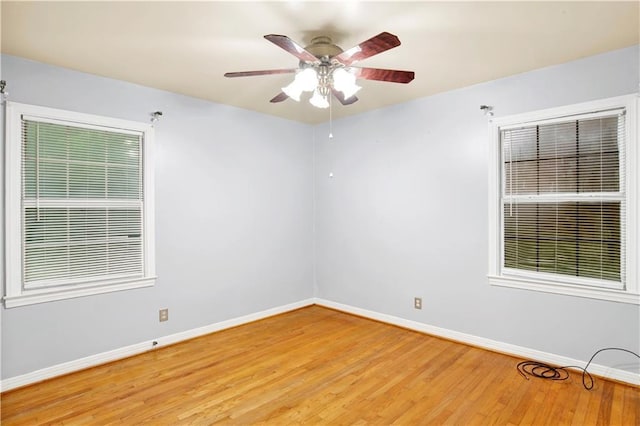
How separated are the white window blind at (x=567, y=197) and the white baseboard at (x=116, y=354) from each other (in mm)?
2898

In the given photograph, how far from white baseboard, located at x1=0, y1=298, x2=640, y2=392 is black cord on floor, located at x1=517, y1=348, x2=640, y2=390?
5 cm

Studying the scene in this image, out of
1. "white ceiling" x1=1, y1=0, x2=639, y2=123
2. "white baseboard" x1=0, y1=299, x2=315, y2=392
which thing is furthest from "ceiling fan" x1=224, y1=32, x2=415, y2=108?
"white baseboard" x1=0, y1=299, x2=315, y2=392

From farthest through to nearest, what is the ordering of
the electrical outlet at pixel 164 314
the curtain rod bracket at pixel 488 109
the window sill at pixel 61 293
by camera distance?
1. the electrical outlet at pixel 164 314
2. the curtain rod bracket at pixel 488 109
3. the window sill at pixel 61 293

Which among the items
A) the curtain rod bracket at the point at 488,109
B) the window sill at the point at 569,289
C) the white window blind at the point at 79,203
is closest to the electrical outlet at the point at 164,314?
the white window blind at the point at 79,203

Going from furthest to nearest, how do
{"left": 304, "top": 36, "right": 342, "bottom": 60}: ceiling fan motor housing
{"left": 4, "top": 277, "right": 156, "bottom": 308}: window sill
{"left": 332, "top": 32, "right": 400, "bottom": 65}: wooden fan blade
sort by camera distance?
{"left": 4, "top": 277, "right": 156, "bottom": 308}: window sill < {"left": 304, "top": 36, "right": 342, "bottom": 60}: ceiling fan motor housing < {"left": 332, "top": 32, "right": 400, "bottom": 65}: wooden fan blade

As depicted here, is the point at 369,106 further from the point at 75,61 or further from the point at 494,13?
the point at 75,61

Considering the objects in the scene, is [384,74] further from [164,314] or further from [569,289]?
[164,314]

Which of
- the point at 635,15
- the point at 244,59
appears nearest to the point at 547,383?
the point at 635,15

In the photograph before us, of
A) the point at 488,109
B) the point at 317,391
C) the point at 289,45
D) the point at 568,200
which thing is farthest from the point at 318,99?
the point at 568,200

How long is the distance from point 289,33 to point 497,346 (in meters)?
3.22

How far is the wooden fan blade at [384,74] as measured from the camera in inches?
89.4

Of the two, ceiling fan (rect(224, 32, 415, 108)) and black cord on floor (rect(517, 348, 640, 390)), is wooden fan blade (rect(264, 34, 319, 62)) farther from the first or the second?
black cord on floor (rect(517, 348, 640, 390))

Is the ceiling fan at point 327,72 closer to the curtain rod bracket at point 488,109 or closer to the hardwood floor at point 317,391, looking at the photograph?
the curtain rod bracket at point 488,109

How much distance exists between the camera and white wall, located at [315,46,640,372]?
2826mm
